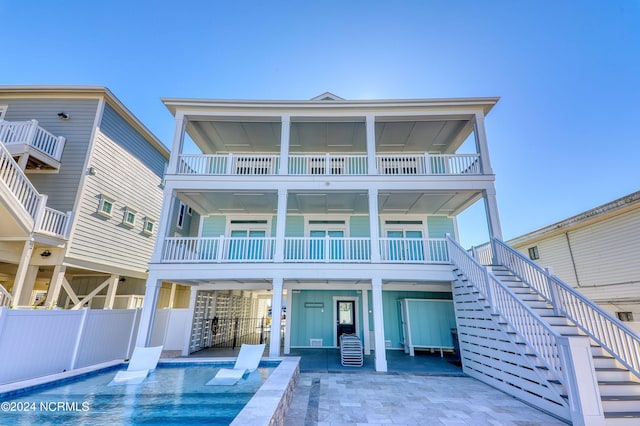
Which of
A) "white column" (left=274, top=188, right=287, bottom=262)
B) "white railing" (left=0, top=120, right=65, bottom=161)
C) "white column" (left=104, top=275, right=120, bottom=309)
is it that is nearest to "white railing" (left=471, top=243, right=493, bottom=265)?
"white column" (left=274, top=188, right=287, bottom=262)

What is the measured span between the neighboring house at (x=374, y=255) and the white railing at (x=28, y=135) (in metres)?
4.46

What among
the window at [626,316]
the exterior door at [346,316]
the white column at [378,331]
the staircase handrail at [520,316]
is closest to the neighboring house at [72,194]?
the exterior door at [346,316]

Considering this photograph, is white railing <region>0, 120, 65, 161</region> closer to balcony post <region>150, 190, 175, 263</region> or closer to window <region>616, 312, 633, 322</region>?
balcony post <region>150, 190, 175, 263</region>

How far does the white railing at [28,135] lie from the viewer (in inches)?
355

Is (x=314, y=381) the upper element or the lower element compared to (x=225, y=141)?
lower

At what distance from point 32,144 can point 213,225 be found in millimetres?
6406

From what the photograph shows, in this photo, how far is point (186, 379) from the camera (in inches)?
254

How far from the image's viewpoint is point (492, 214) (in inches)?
339

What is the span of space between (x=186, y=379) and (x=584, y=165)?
26.2m

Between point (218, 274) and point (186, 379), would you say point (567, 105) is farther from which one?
point (186, 379)

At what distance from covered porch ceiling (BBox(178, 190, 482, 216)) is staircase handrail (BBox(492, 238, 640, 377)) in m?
2.96

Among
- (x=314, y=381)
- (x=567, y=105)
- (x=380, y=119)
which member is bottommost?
(x=314, y=381)

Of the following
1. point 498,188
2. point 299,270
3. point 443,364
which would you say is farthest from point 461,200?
point 299,270

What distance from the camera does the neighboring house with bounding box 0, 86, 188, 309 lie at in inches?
312
